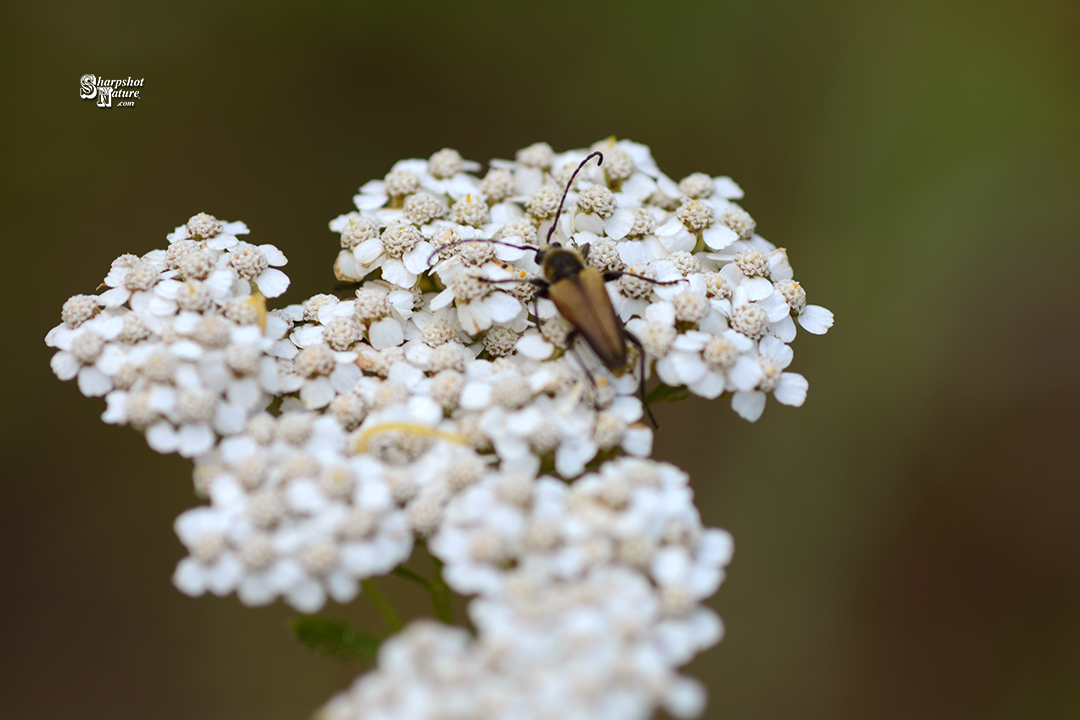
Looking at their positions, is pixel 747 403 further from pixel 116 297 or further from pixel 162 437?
pixel 116 297

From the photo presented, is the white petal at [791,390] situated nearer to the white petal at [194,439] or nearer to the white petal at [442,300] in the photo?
the white petal at [442,300]

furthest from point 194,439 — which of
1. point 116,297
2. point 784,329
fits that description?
point 784,329

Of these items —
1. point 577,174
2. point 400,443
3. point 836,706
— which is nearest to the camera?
point 400,443

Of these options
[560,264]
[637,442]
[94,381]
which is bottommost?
[637,442]

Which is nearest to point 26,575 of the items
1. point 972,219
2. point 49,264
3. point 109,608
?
point 109,608

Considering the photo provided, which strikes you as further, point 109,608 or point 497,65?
point 497,65

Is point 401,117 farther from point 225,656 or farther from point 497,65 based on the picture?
point 225,656

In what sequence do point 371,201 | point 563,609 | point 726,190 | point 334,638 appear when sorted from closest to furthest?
1. point 563,609
2. point 334,638
3. point 371,201
4. point 726,190
